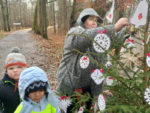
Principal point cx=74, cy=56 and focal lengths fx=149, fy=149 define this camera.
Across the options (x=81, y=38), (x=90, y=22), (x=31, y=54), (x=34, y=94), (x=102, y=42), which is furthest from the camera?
(x=31, y=54)

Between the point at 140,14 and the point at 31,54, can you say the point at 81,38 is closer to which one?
the point at 140,14

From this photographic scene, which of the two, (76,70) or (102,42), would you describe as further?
(76,70)

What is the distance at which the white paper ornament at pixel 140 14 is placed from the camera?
102 cm

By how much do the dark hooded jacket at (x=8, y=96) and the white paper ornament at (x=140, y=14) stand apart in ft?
5.77

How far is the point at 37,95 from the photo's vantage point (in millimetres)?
1708

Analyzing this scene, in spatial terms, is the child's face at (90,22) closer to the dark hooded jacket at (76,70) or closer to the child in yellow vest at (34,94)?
the dark hooded jacket at (76,70)

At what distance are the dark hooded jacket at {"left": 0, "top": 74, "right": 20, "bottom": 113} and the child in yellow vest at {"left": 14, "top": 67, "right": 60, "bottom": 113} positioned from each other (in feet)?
1.32

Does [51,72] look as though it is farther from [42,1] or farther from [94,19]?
[42,1]

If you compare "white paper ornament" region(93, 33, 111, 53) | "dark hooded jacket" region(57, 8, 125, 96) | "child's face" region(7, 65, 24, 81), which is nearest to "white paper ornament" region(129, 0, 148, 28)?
"white paper ornament" region(93, 33, 111, 53)

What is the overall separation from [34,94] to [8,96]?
57 centimetres

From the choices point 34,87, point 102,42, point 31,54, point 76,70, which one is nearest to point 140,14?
point 102,42

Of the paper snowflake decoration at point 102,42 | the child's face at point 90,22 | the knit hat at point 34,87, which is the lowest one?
the knit hat at point 34,87

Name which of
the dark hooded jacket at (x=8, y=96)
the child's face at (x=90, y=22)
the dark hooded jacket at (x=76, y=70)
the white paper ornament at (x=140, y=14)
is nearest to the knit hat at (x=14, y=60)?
the dark hooded jacket at (x=8, y=96)

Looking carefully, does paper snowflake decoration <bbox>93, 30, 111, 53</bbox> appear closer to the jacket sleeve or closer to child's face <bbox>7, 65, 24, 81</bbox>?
the jacket sleeve
